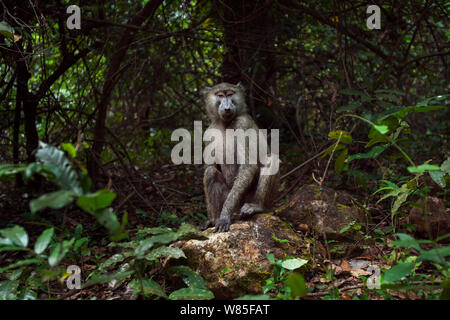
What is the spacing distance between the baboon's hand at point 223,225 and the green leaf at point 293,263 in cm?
92

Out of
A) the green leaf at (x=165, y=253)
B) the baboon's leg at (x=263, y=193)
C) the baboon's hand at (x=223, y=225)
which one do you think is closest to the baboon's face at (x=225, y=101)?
the baboon's leg at (x=263, y=193)

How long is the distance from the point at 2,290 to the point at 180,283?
1684mm

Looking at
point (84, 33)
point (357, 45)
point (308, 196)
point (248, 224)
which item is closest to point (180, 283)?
point (248, 224)

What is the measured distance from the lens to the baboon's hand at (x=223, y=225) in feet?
14.5

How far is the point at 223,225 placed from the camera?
4.48m

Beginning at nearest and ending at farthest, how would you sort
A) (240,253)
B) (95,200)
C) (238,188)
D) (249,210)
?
(95,200) → (240,253) → (249,210) → (238,188)

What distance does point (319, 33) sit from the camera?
8.46m

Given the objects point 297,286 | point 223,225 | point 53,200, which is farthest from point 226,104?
point 53,200

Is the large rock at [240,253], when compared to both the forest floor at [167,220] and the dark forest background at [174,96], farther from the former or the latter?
the dark forest background at [174,96]

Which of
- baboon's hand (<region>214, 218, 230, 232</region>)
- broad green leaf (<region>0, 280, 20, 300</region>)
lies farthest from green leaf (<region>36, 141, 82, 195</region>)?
baboon's hand (<region>214, 218, 230, 232</region>)

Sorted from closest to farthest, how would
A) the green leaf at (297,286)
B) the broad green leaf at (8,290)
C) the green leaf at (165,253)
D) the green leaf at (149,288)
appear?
the green leaf at (297,286), the green leaf at (149,288), the broad green leaf at (8,290), the green leaf at (165,253)

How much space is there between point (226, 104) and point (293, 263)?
7.83ft

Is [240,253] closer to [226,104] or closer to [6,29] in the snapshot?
[226,104]

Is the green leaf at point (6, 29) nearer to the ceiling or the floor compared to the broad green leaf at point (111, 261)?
nearer to the ceiling
